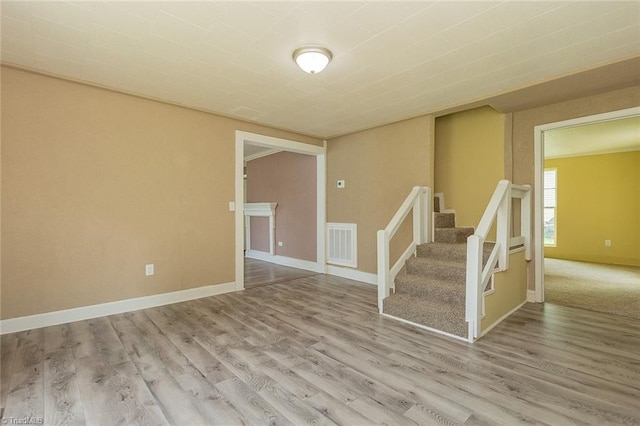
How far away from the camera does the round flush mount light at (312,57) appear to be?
2.39m

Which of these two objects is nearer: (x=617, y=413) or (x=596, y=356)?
(x=617, y=413)

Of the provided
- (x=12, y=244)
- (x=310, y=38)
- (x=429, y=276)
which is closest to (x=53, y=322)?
(x=12, y=244)

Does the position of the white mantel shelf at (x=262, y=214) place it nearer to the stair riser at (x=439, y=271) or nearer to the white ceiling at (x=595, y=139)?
the stair riser at (x=439, y=271)

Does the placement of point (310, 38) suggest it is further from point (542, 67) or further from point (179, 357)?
point (179, 357)

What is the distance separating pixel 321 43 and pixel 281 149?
2.69m

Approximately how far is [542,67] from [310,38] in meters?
2.13

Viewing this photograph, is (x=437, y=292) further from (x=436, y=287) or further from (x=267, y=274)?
(x=267, y=274)

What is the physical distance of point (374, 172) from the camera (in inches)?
185

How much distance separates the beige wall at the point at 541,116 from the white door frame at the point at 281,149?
9.46ft

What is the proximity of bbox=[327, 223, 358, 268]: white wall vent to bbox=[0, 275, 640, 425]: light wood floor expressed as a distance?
5.96 feet

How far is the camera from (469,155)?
4469mm

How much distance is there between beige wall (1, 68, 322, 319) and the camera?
9.15 feet

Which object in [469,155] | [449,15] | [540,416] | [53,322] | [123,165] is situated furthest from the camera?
[469,155]

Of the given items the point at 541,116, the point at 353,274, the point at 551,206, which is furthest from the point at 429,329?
the point at 551,206
